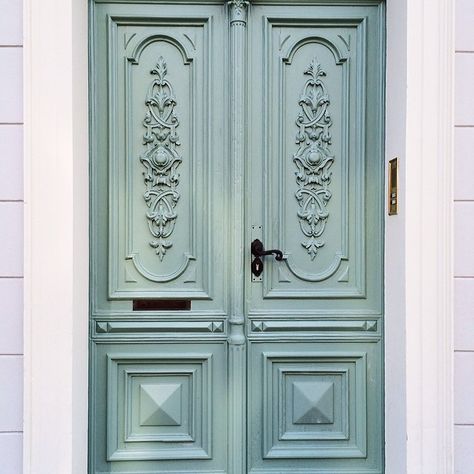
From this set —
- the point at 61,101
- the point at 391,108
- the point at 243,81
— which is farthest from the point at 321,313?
the point at 61,101

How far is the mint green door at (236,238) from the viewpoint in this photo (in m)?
2.64

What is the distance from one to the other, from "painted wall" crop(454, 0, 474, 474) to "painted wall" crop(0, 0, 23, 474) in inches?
77.7

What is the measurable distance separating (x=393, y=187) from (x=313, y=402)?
1.17 meters

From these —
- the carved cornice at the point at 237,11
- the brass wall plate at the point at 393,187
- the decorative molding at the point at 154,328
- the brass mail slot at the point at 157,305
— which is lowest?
the decorative molding at the point at 154,328

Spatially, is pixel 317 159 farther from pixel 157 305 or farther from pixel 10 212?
pixel 10 212

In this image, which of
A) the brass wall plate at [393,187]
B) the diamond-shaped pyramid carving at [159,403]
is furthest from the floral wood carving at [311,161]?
the diamond-shaped pyramid carving at [159,403]

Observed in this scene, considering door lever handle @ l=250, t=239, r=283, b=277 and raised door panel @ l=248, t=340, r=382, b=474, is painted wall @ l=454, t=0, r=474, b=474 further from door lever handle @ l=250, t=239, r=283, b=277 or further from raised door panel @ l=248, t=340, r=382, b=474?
door lever handle @ l=250, t=239, r=283, b=277

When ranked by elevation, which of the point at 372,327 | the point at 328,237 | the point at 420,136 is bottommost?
the point at 372,327

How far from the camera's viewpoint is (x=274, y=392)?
8.83ft

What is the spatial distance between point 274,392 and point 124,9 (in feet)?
6.86

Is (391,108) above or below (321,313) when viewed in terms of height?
above

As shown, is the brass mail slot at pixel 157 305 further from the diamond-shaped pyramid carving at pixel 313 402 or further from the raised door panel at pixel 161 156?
the diamond-shaped pyramid carving at pixel 313 402

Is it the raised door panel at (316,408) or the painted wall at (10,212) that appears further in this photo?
the raised door panel at (316,408)

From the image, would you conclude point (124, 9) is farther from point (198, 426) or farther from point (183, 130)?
point (198, 426)
